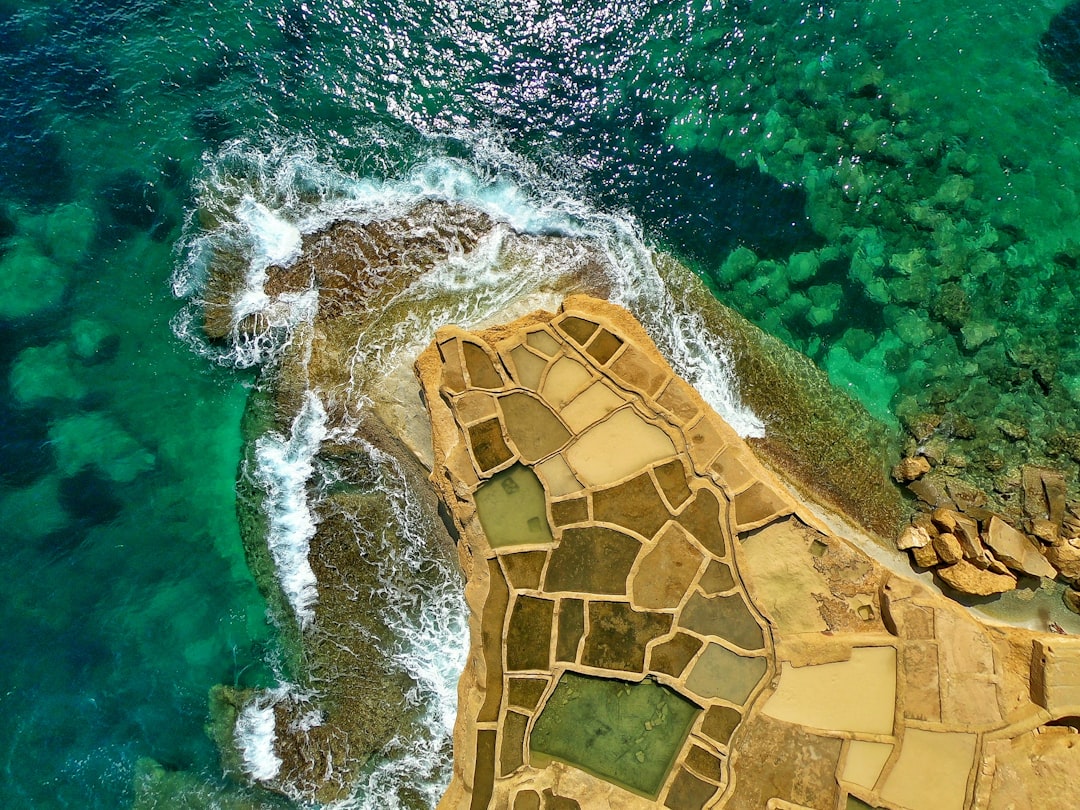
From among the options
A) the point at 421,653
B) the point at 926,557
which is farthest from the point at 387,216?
the point at 926,557

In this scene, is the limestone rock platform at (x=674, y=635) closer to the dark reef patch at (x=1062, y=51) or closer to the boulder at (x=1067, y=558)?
the boulder at (x=1067, y=558)

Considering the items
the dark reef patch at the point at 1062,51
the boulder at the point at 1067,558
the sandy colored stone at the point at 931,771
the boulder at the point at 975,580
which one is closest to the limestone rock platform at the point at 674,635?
the sandy colored stone at the point at 931,771

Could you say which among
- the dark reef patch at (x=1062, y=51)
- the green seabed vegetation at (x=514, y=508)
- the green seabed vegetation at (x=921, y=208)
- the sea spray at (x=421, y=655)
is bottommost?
the sea spray at (x=421, y=655)

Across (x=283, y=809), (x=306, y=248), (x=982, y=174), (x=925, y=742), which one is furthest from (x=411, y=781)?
(x=982, y=174)

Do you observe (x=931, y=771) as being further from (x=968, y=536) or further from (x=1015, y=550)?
(x=1015, y=550)

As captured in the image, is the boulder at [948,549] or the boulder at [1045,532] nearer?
the boulder at [948,549]

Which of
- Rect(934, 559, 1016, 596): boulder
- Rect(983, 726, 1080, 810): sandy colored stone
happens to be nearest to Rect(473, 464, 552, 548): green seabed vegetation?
Rect(934, 559, 1016, 596): boulder

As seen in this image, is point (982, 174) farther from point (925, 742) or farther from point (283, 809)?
point (283, 809)
